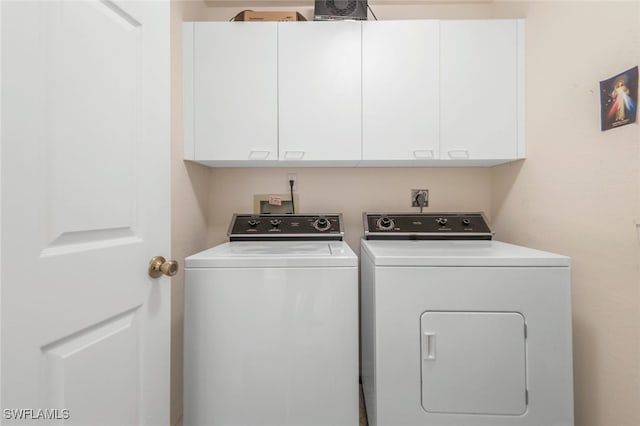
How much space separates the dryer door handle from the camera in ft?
3.57

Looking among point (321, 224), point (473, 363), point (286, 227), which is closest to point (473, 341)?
point (473, 363)

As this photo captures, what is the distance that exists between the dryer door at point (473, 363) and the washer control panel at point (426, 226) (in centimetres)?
65

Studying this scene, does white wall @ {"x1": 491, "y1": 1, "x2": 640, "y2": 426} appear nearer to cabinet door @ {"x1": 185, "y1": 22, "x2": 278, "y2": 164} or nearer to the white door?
cabinet door @ {"x1": 185, "y1": 22, "x2": 278, "y2": 164}

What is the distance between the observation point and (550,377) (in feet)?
3.50

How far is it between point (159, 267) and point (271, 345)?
52cm

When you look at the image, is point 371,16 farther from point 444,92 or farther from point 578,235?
point 578,235

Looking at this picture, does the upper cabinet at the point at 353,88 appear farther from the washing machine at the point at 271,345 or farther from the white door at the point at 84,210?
the washing machine at the point at 271,345

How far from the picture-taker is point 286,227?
1.72 meters

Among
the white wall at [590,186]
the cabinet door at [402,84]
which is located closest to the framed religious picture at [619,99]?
the white wall at [590,186]

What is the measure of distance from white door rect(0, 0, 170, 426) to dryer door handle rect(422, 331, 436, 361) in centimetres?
95

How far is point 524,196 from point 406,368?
117cm

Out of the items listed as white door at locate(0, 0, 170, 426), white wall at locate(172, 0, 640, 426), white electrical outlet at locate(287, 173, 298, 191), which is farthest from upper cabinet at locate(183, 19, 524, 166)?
white door at locate(0, 0, 170, 426)

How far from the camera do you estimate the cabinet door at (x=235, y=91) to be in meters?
1.53

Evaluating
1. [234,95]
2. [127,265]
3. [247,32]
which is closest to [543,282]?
[127,265]
